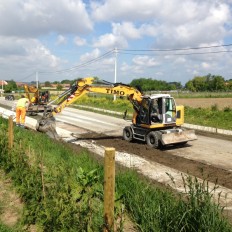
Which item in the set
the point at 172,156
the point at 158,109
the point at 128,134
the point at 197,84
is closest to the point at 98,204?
the point at 172,156

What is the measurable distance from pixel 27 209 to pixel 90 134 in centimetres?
1219

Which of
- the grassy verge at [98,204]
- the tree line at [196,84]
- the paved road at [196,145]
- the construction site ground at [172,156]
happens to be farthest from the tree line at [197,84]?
the grassy verge at [98,204]

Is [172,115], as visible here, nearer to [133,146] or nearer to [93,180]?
[133,146]

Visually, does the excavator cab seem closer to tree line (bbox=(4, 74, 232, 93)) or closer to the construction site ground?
the construction site ground

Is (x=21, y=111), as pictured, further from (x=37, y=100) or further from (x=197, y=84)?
(x=197, y=84)

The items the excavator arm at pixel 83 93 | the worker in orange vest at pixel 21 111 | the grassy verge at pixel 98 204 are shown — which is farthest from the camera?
the worker in orange vest at pixel 21 111

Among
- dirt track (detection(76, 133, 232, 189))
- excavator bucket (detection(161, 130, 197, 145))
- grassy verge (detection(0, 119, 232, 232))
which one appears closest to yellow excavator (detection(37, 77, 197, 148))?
excavator bucket (detection(161, 130, 197, 145))

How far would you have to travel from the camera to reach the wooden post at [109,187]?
411 cm

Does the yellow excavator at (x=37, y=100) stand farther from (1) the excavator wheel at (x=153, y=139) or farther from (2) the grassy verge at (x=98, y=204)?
(2) the grassy verge at (x=98, y=204)

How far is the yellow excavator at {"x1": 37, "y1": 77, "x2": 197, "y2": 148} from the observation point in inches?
568

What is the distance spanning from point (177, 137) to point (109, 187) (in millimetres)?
10164

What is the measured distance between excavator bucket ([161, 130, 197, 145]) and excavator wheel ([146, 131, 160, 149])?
0.32 metres

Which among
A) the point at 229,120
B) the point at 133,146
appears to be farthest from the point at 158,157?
the point at 229,120

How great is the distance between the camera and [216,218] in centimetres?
414
